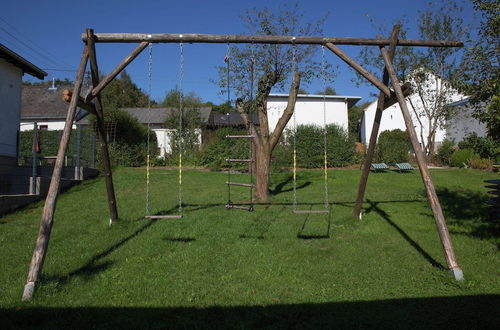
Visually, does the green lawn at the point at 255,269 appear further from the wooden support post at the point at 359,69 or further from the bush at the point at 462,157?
the bush at the point at 462,157

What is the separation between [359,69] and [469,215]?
4.40 m

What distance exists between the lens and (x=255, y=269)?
5188 millimetres

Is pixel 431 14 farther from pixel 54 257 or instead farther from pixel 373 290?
pixel 54 257

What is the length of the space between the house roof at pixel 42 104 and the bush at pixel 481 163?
1065 inches

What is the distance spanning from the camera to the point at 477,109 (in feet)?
23.4

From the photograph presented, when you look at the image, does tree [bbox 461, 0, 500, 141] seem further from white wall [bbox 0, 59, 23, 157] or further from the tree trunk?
white wall [bbox 0, 59, 23, 157]

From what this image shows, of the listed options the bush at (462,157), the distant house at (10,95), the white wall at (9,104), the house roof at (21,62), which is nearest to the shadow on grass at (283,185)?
the distant house at (10,95)

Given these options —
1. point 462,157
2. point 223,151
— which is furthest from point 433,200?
point 462,157

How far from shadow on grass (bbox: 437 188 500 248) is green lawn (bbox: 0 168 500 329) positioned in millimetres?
40

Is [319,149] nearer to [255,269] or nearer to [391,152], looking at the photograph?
[391,152]

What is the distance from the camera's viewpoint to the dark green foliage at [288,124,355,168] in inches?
800

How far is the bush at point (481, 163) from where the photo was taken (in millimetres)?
17948

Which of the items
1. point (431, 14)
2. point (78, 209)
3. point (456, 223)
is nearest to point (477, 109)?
point (456, 223)

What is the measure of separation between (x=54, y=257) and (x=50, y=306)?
184cm
